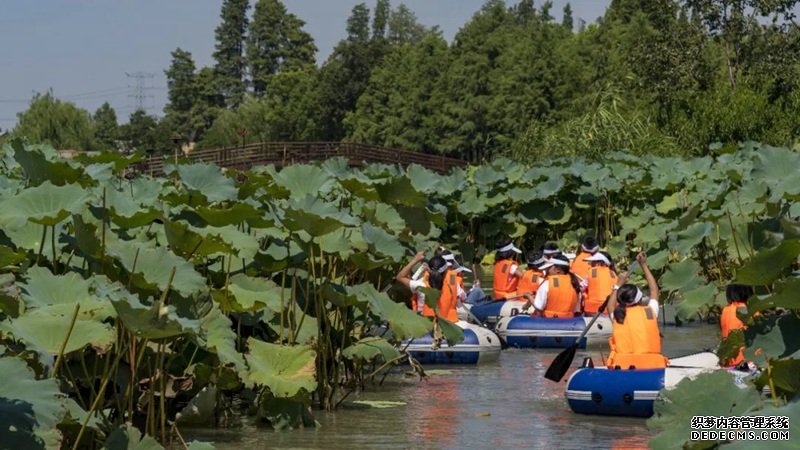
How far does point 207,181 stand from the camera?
1068 cm

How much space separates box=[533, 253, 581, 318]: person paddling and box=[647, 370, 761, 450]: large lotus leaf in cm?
1074

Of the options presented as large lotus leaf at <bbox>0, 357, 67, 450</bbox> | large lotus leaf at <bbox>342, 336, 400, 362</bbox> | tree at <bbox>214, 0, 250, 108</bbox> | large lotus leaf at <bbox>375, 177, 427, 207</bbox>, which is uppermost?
tree at <bbox>214, 0, 250, 108</bbox>

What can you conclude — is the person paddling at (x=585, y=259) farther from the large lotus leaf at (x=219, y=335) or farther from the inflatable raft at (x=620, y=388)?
the large lotus leaf at (x=219, y=335)

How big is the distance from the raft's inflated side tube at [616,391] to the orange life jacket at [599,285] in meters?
4.82

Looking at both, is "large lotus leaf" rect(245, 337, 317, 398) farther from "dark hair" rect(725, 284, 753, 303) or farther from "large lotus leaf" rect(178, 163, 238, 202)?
"dark hair" rect(725, 284, 753, 303)

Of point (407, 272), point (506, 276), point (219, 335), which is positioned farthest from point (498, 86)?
point (219, 335)

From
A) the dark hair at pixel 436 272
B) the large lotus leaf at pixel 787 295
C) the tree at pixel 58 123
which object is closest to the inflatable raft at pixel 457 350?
the dark hair at pixel 436 272

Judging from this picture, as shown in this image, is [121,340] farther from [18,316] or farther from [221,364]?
[221,364]

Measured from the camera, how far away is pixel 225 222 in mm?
9406

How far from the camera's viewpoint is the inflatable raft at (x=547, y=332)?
16.4m

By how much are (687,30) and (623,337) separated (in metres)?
26.1

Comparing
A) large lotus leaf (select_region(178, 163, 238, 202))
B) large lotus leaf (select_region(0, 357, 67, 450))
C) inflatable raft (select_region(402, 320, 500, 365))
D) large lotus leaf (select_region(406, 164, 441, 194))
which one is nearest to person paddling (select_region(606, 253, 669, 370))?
large lotus leaf (select_region(178, 163, 238, 202))

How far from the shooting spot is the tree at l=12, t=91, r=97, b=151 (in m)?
93.8

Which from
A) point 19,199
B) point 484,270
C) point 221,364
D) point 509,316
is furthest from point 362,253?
point 484,270
